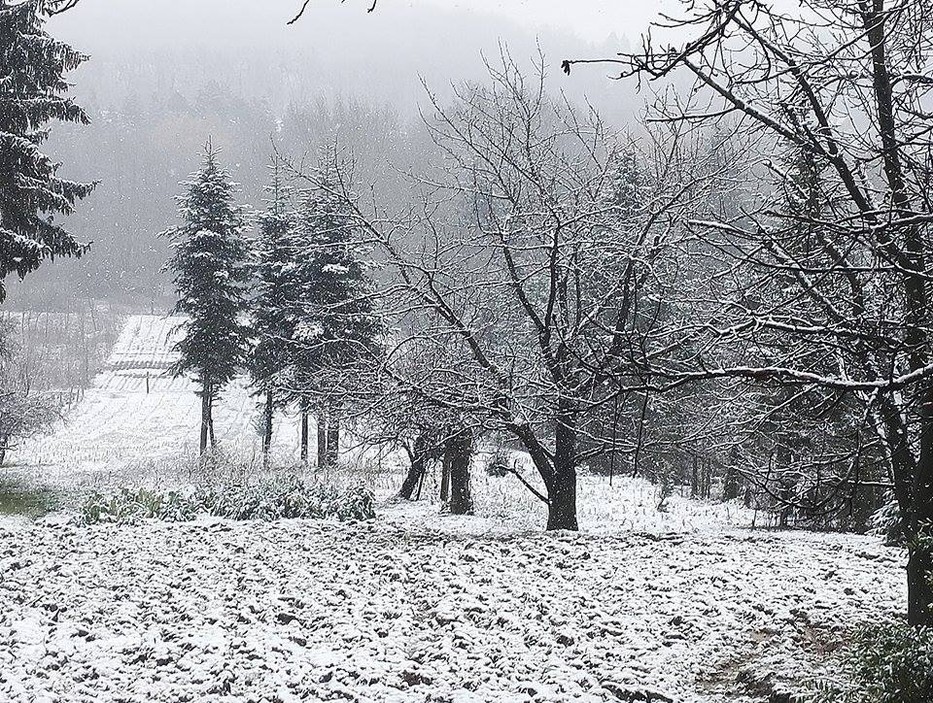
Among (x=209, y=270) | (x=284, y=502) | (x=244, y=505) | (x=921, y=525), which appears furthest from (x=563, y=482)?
(x=209, y=270)

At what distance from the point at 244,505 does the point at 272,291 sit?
15.1m

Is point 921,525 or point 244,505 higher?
point 921,525

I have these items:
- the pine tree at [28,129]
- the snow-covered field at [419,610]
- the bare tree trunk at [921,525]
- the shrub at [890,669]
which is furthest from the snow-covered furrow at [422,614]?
the pine tree at [28,129]

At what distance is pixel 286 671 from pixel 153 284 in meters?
91.9

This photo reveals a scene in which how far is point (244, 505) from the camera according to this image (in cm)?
1202

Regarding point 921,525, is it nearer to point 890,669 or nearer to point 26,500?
point 890,669

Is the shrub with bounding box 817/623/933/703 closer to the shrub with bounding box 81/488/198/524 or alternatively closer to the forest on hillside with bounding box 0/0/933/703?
the forest on hillside with bounding box 0/0/933/703

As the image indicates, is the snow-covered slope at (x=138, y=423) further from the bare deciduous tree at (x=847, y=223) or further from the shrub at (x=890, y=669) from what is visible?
the shrub at (x=890, y=669)

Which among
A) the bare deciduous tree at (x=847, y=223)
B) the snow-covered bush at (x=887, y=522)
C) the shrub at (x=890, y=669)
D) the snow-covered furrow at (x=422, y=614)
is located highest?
the bare deciduous tree at (x=847, y=223)

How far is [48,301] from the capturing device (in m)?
80.1

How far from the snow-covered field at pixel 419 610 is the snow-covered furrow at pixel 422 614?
22mm

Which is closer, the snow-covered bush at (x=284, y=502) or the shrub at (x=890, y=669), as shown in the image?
the shrub at (x=890, y=669)

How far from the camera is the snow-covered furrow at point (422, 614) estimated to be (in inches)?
204

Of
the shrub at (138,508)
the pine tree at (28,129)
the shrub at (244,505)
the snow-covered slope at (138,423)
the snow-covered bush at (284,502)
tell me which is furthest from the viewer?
the snow-covered slope at (138,423)
